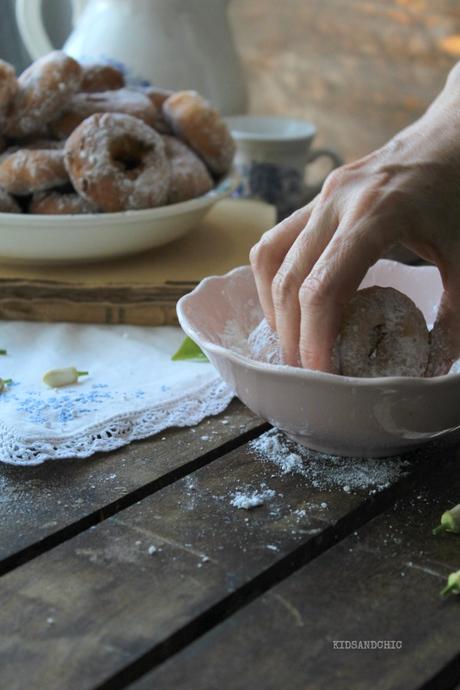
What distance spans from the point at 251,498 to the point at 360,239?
0.24m

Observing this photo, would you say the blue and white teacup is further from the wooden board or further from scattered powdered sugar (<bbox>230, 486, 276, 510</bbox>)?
scattered powdered sugar (<bbox>230, 486, 276, 510</bbox>)

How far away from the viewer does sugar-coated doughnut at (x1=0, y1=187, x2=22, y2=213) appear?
1.25 m

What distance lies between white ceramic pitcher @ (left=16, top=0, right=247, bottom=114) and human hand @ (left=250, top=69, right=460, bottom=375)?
0.91m

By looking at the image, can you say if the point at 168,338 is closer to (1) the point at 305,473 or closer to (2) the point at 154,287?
Answer: (2) the point at 154,287

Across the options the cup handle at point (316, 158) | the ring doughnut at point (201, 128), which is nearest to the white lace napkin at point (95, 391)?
the ring doughnut at point (201, 128)

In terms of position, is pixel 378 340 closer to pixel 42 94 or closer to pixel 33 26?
pixel 42 94

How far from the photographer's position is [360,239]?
2.60 ft

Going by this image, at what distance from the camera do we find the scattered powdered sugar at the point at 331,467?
0.84 meters

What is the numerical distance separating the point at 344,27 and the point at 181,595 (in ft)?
10.6

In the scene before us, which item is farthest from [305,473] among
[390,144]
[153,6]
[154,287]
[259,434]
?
[153,6]

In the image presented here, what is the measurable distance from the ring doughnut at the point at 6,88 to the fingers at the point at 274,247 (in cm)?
57

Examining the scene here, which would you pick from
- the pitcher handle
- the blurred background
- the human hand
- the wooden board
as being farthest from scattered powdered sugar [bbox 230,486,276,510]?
the blurred background

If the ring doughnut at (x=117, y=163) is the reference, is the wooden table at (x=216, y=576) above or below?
below

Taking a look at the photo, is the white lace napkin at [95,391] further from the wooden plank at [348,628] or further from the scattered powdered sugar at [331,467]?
the wooden plank at [348,628]
